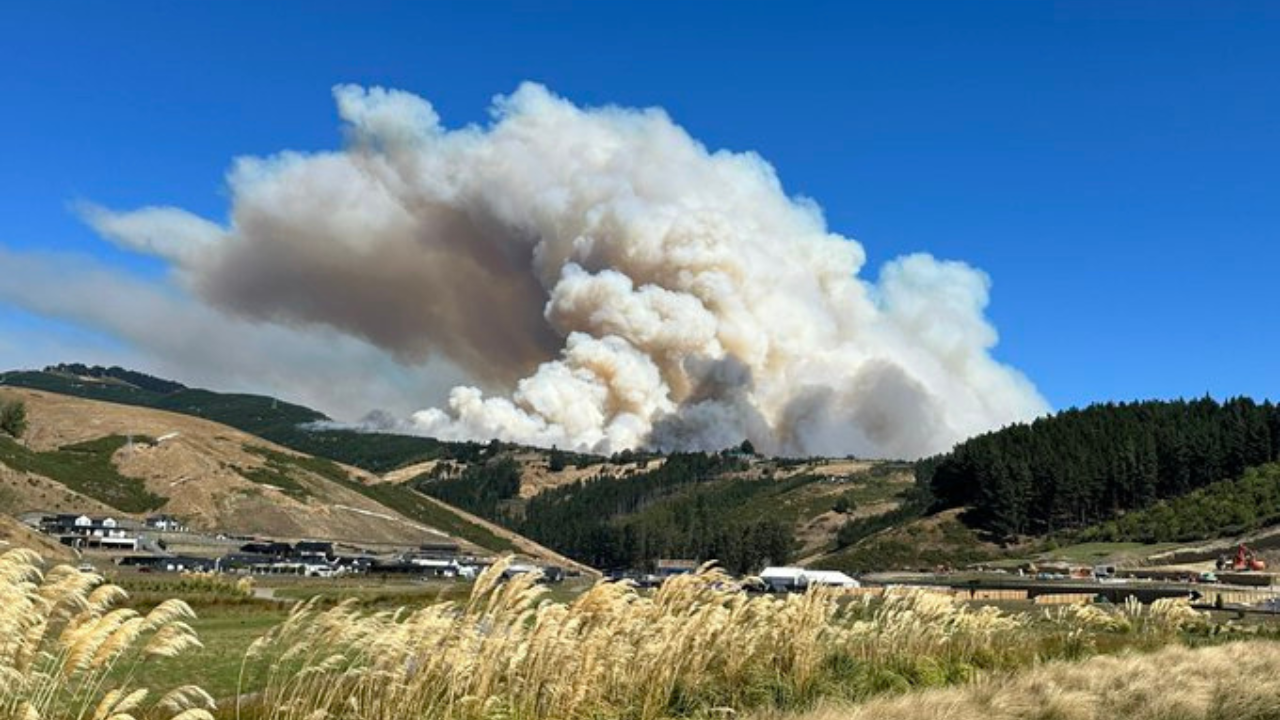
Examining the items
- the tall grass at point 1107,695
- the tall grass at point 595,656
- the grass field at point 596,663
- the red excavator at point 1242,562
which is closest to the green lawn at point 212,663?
the grass field at point 596,663

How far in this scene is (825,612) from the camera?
20422 mm

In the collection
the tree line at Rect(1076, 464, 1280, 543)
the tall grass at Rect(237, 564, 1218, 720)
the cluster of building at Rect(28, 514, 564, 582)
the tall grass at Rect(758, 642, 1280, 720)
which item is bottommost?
the cluster of building at Rect(28, 514, 564, 582)

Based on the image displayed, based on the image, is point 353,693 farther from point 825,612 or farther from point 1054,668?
point 1054,668

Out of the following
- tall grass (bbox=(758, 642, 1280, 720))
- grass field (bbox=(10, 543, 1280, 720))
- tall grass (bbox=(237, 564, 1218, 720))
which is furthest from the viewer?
tall grass (bbox=(758, 642, 1280, 720))

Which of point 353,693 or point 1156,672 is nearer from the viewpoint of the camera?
point 353,693

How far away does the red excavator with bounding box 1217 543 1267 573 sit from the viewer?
104m

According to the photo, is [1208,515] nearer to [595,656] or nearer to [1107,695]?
[1107,695]

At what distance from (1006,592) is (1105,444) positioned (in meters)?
125

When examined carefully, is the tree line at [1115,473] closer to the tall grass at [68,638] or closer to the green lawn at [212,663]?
the green lawn at [212,663]

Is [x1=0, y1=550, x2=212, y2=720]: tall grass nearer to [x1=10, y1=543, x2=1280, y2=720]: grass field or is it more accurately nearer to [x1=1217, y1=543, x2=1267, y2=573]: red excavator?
[x1=10, y1=543, x2=1280, y2=720]: grass field

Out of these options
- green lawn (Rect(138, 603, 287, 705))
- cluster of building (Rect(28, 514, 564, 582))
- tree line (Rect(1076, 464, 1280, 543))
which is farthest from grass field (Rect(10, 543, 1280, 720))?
tree line (Rect(1076, 464, 1280, 543))

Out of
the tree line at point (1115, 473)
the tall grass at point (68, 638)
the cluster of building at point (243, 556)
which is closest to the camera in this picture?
the tall grass at point (68, 638)

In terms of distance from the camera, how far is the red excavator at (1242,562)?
341 feet

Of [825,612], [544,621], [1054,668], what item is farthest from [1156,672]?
[544,621]
